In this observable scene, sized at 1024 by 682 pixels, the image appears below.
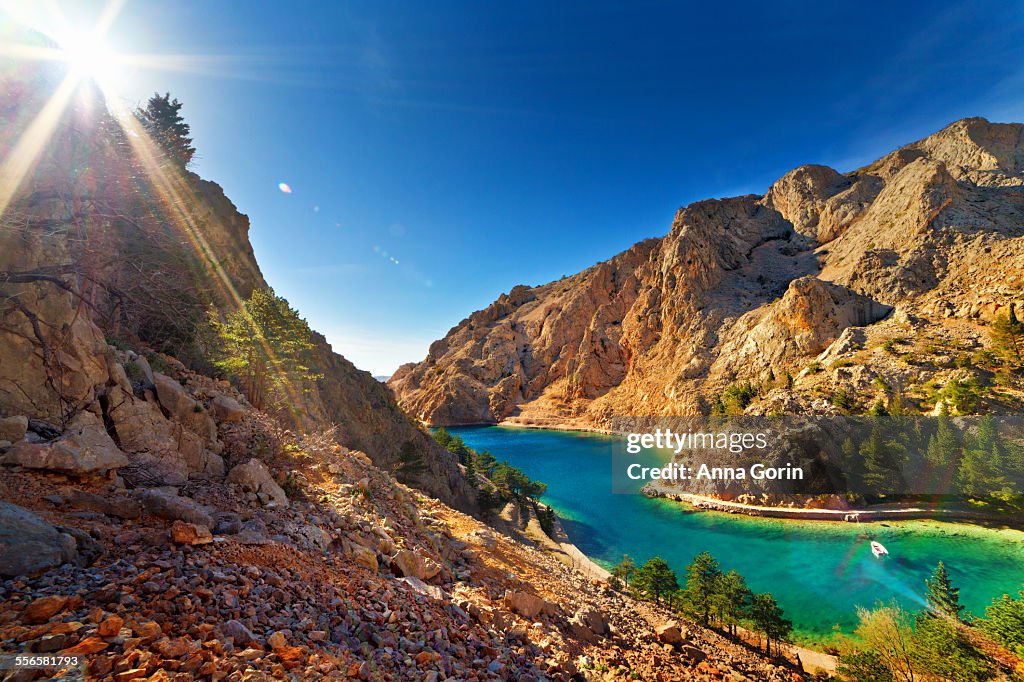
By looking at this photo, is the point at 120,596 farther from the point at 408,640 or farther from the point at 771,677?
the point at 771,677

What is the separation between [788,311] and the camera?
2581 inches

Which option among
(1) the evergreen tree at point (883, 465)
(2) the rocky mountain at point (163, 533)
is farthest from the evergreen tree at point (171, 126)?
(1) the evergreen tree at point (883, 465)

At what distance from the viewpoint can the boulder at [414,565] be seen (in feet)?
25.4

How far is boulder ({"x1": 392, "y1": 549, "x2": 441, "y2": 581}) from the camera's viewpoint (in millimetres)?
7738

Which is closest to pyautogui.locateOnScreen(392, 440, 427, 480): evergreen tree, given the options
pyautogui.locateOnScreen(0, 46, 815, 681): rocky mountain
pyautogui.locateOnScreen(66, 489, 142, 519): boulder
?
pyautogui.locateOnScreen(0, 46, 815, 681): rocky mountain

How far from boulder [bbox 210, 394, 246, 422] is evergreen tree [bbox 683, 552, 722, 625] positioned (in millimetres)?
23512

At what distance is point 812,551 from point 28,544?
40.5 meters

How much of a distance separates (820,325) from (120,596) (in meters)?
76.8

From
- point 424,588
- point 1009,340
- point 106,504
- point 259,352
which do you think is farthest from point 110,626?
point 1009,340

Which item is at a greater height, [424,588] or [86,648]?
[86,648]

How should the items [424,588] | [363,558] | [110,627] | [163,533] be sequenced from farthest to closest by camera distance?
[424,588], [363,558], [163,533], [110,627]

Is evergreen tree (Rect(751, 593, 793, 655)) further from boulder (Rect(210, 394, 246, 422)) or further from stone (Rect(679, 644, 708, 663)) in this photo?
boulder (Rect(210, 394, 246, 422))

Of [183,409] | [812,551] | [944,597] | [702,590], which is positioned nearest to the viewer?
[183,409]

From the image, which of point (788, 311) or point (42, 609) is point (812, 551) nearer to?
point (42, 609)
